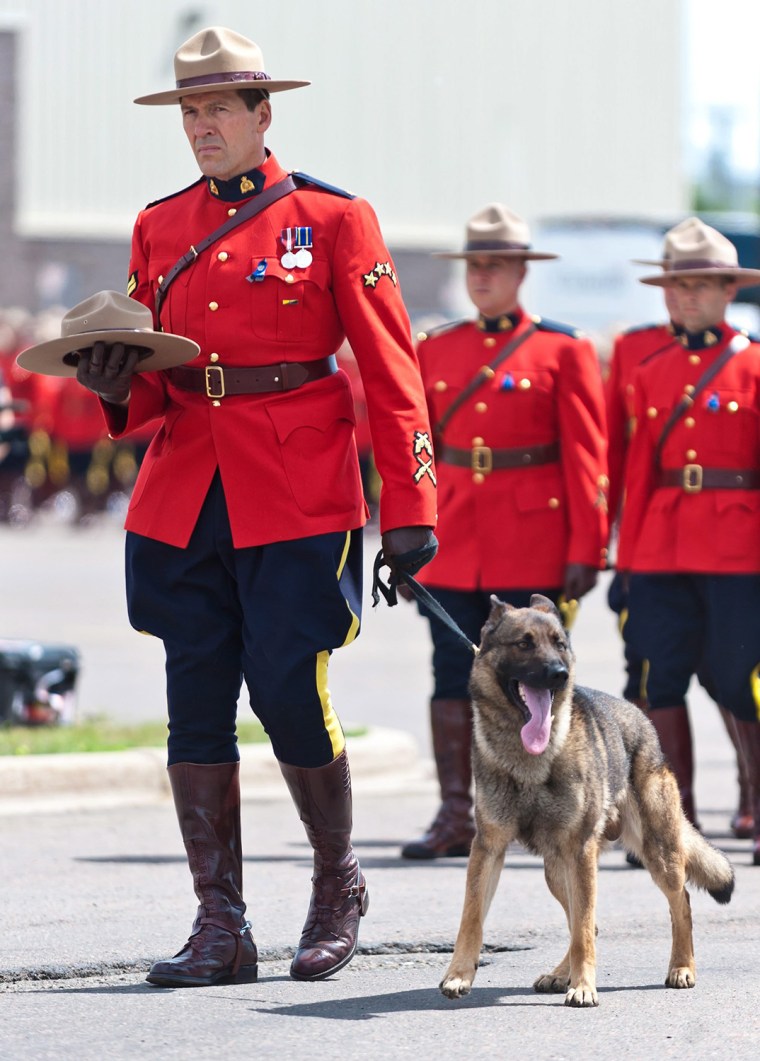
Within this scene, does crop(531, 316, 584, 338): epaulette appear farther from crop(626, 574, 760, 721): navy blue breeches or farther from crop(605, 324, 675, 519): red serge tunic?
crop(626, 574, 760, 721): navy blue breeches

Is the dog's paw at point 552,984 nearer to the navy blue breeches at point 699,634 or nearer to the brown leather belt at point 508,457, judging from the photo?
the navy blue breeches at point 699,634

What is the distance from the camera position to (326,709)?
5.38m

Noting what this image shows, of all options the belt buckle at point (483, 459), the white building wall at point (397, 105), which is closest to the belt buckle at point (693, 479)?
the belt buckle at point (483, 459)

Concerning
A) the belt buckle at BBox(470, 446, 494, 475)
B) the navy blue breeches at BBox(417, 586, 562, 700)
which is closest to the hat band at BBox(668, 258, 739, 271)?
the belt buckle at BBox(470, 446, 494, 475)

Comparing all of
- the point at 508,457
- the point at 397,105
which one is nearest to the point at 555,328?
the point at 508,457

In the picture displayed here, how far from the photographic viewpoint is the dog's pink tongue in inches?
206

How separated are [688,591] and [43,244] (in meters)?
32.9

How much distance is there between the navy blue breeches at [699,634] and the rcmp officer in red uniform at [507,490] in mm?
258

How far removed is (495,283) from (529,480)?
2.36ft

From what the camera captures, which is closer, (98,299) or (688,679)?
(98,299)

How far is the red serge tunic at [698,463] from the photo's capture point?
24.9 feet

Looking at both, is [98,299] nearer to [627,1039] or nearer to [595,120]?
[627,1039]

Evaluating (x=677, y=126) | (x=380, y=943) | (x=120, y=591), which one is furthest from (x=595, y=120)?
(x=380, y=943)

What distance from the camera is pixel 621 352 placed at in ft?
27.8
